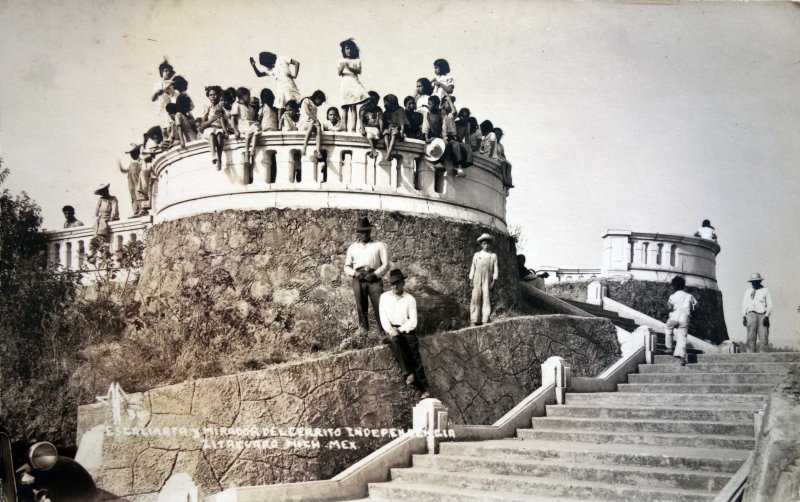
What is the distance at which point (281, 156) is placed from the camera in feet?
36.6

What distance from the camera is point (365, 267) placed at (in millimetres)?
10188

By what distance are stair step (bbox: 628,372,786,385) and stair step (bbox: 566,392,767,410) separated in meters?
0.54

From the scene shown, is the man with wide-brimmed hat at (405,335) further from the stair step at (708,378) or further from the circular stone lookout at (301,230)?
the stair step at (708,378)

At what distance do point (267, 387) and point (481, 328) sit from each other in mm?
3278

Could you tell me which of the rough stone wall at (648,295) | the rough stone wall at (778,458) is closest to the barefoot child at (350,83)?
the rough stone wall at (778,458)

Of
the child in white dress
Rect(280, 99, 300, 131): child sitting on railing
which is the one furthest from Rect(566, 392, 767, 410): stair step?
Rect(280, 99, 300, 131): child sitting on railing

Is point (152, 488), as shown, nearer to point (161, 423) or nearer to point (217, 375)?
point (161, 423)

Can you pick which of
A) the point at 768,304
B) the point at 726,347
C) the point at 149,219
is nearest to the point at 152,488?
the point at 149,219

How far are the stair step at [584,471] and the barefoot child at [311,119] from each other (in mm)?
4558

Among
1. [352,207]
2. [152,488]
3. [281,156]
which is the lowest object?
[152,488]

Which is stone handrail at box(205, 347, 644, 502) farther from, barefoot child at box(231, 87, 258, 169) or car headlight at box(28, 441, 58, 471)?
barefoot child at box(231, 87, 258, 169)

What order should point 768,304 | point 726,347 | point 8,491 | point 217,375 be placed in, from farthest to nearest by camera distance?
point 726,347 → point 768,304 → point 217,375 → point 8,491

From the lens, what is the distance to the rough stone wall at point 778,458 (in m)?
5.50

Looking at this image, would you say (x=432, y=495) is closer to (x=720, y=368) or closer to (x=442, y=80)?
(x=720, y=368)
